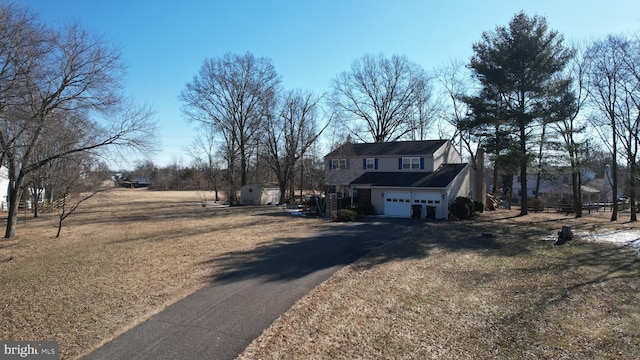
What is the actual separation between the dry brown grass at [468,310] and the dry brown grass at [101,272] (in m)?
3.49

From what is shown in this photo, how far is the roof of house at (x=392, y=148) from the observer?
1154 inches

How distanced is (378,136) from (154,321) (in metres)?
39.5

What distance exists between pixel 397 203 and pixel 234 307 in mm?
20479

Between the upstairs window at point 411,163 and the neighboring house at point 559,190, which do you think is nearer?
the upstairs window at point 411,163

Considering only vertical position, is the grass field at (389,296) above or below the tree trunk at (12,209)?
below

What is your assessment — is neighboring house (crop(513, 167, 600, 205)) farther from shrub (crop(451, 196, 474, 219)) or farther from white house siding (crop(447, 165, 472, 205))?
shrub (crop(451, 196, 474, 219))

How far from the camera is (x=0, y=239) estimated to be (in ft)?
56.9

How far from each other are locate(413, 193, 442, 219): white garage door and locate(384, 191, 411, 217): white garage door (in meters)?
0.59

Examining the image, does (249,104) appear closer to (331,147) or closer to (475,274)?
(331,147)

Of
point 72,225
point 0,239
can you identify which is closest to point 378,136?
point 72,225

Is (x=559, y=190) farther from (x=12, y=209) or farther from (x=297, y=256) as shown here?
(x=12, y=209)

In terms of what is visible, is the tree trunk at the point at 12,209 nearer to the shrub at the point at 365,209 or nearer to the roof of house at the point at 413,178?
the shrub at the point at 365,209
